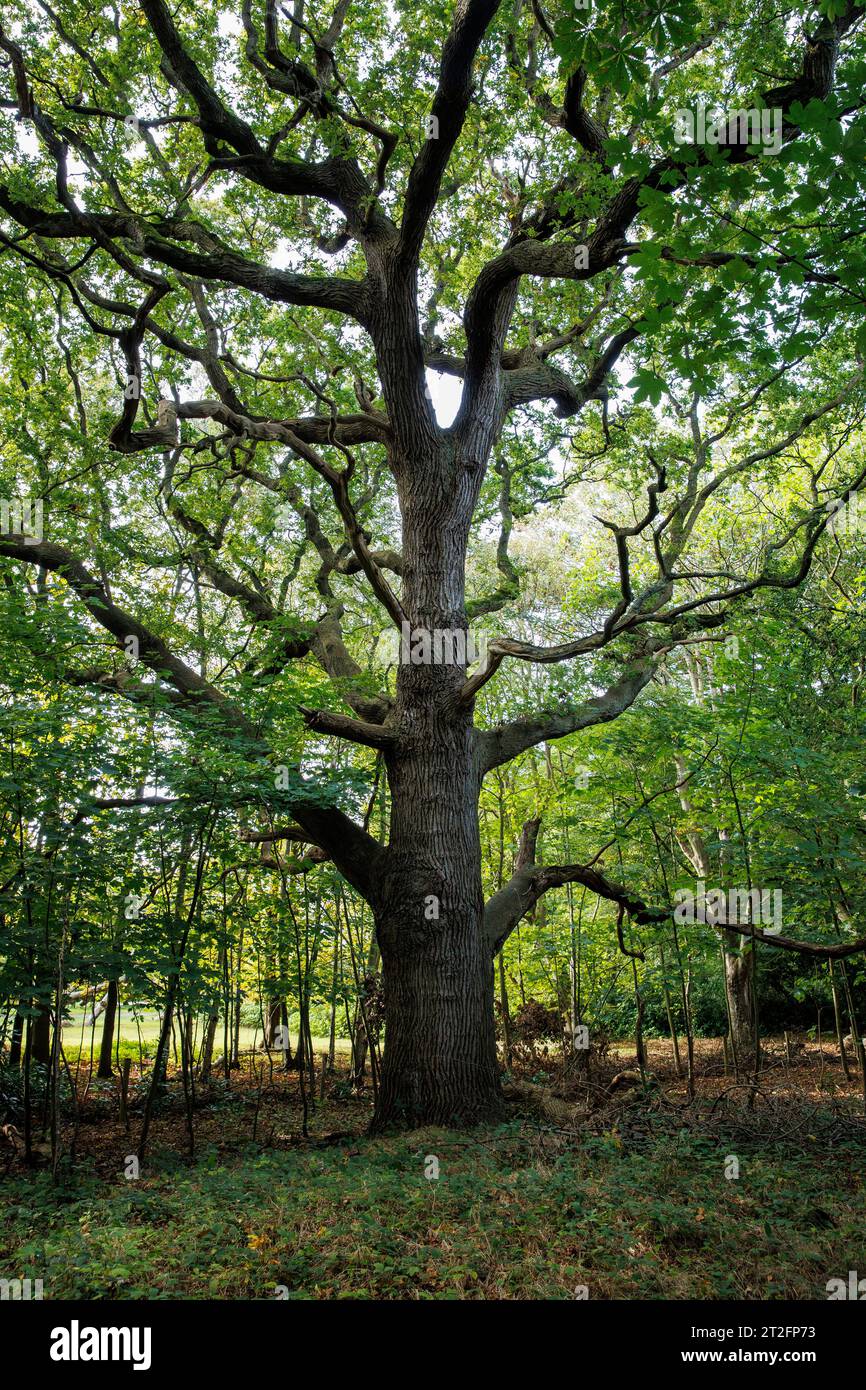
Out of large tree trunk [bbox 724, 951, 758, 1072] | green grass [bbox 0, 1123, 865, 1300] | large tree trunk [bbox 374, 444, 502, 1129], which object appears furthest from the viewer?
large tree trunk [bbox 724, 951, 758, 1072]

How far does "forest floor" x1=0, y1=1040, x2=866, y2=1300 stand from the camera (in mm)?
3311

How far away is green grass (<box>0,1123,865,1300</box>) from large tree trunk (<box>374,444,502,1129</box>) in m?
0.66

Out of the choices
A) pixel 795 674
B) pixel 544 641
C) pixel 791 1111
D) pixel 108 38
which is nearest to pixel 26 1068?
pixel 791 1111

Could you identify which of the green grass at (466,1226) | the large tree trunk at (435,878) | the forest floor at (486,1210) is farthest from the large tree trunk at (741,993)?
the green grass at (466,1226)

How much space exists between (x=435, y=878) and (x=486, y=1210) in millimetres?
2656

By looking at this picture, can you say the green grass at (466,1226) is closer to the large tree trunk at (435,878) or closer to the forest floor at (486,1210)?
the forest floor at (486,1210)

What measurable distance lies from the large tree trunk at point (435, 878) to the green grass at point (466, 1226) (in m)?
0.66

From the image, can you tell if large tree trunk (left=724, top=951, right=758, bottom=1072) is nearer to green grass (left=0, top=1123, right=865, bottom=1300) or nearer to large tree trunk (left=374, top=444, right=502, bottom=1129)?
large tree trunk (left=374, top=444, right=502, bottom=1129)

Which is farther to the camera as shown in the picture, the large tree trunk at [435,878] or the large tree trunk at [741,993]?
the large tree trunk at [741,993]

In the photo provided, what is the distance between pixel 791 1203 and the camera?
4145mm

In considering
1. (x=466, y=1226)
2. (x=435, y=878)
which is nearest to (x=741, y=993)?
(x=435, y=878)

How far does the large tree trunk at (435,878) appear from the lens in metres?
6.06

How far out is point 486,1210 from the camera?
4.08m

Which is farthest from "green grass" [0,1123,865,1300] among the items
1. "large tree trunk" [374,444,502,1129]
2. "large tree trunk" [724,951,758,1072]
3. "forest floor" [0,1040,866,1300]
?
"large tree trunk" [724,951,758,1072]
